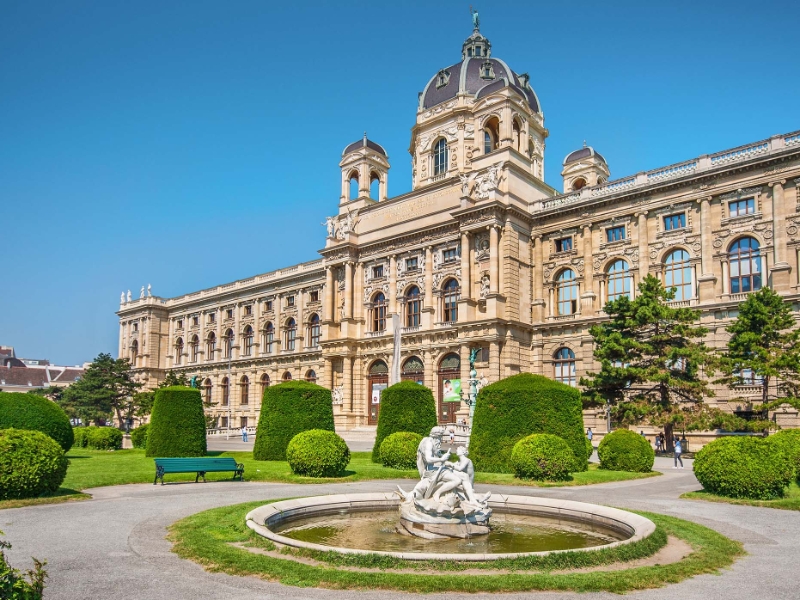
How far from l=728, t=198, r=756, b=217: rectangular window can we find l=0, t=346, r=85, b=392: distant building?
342 feet

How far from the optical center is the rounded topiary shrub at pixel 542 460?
21219 mm

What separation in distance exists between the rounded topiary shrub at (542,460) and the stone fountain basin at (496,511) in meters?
6.18

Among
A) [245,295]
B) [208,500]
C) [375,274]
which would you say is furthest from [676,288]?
[245,295]

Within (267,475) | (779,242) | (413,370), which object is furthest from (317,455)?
(413,370)

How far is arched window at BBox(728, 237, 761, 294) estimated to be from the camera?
39.6m

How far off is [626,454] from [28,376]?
386ft

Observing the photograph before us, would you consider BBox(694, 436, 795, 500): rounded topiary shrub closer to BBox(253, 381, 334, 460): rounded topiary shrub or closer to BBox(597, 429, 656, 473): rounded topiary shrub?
BBox(597, 429, 656, 473): rounded topiary shrub

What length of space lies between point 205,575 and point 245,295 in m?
70.0

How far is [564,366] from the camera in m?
47.6

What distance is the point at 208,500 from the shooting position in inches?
669

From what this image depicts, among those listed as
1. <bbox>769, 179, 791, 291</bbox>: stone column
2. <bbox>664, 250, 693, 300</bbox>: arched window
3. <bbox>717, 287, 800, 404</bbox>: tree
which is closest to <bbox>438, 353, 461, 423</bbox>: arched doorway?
<bbox>664, 250, 693, 300</bbox>: arched window

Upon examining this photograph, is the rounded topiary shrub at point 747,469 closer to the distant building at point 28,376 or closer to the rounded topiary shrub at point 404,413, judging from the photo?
the rounded topiary shrub at point 404,413

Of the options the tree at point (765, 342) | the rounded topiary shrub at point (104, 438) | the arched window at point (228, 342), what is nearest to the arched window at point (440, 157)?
the tree at point (765, 342)

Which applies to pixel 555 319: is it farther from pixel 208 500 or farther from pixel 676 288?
pixel 208 500
